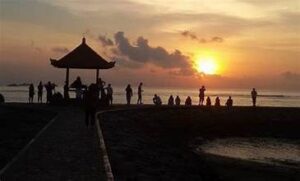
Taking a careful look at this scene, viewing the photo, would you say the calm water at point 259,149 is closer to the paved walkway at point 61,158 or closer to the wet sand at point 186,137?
the wet sand at point 186,137

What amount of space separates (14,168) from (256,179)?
9.59 m

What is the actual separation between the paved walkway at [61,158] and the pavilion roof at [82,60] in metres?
12.7

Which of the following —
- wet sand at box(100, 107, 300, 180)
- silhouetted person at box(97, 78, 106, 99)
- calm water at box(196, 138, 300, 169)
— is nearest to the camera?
wet sand at box(100, 107, 300, 180)

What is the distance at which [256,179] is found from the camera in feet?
65.7

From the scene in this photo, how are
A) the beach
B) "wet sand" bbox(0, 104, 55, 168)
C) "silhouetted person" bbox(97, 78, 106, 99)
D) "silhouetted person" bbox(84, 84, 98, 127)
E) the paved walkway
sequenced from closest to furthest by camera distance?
the paved walkway → the beach → "wet sand" bbox(0, 104, 55, 168) → "silhouetted person" bbox(84, 84, 98, 127) → "silhouetted person" bbox(97, 78, 106, 99)

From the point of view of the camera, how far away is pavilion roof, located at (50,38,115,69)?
35.1 metres

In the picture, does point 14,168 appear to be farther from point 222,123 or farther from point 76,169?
point 222,123

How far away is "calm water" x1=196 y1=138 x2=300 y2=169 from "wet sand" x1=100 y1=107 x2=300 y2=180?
3.64 ft

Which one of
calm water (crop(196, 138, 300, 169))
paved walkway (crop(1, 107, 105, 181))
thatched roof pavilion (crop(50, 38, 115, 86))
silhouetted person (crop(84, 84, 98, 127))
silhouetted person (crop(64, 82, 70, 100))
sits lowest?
calm water (crop(196, 138, 300, 169))

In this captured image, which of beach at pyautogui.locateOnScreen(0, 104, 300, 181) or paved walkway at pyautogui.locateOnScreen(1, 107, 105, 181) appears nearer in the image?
paved walkway at pyautogui.locateOnScreen(1, 107, 105, 181)

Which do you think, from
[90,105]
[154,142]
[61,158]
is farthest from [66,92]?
[61,158]

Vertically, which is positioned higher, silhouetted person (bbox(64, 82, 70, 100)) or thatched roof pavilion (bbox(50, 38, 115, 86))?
thatched roof pavilion (bbox(50, 38, 115, 86))

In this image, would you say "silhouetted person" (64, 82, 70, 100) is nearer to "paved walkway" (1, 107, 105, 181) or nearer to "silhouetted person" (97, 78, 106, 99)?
"silhouetted person" (97, 78, 106, 99)

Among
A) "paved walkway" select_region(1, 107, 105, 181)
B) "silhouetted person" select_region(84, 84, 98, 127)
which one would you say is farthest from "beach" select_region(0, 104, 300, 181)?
"silhouetted person" select_region(84, 84, 98, 127)
